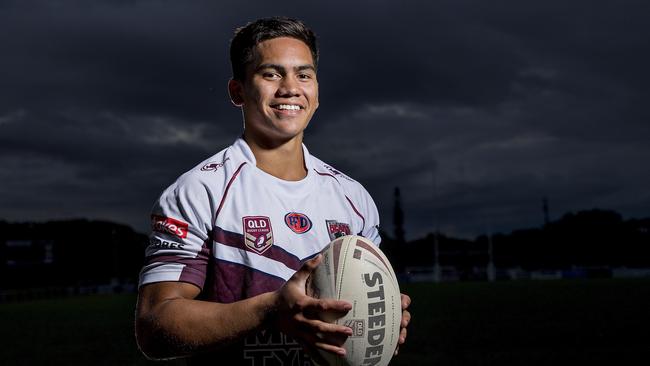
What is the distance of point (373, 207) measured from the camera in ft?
12.9

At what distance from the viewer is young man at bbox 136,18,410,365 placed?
269 cm

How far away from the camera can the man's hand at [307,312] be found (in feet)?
8.17

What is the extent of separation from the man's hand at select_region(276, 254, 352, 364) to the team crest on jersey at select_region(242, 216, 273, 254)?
2.08 feet

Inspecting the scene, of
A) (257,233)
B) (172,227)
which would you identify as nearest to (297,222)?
(257,233)

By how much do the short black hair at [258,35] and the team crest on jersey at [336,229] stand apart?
2.89ft

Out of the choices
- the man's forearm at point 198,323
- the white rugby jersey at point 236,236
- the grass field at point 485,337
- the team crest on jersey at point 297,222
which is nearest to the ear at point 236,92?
the white rugby jersey at point 236,236

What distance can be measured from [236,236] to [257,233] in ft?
0.35

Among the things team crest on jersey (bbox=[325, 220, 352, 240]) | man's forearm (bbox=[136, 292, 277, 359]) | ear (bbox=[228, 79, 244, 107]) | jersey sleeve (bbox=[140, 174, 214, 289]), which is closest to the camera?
man's forearm (bbox=[136, 292, 277, 359])

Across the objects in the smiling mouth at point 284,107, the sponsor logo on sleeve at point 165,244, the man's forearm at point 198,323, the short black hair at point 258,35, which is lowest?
the man's forearm at point 198,323

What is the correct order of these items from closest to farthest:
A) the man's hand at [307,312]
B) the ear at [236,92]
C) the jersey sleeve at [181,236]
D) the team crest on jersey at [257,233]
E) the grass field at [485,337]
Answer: the man's hand at [307,312] < the jersey sleeve at [181,236] < the team crest on jersey at [257,233] < the ear at [236,92] < the grass field at [485,337]

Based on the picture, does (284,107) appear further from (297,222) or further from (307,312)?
(307,312)

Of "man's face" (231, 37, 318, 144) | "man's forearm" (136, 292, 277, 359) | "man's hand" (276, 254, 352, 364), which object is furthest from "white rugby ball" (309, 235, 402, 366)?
"man's face" (231, 37, 318, 144)

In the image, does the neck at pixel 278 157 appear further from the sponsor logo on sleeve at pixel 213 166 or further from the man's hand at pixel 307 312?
the man's hand at pixel 307 312

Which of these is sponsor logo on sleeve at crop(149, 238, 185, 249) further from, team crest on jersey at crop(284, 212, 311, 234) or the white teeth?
the white teeth
